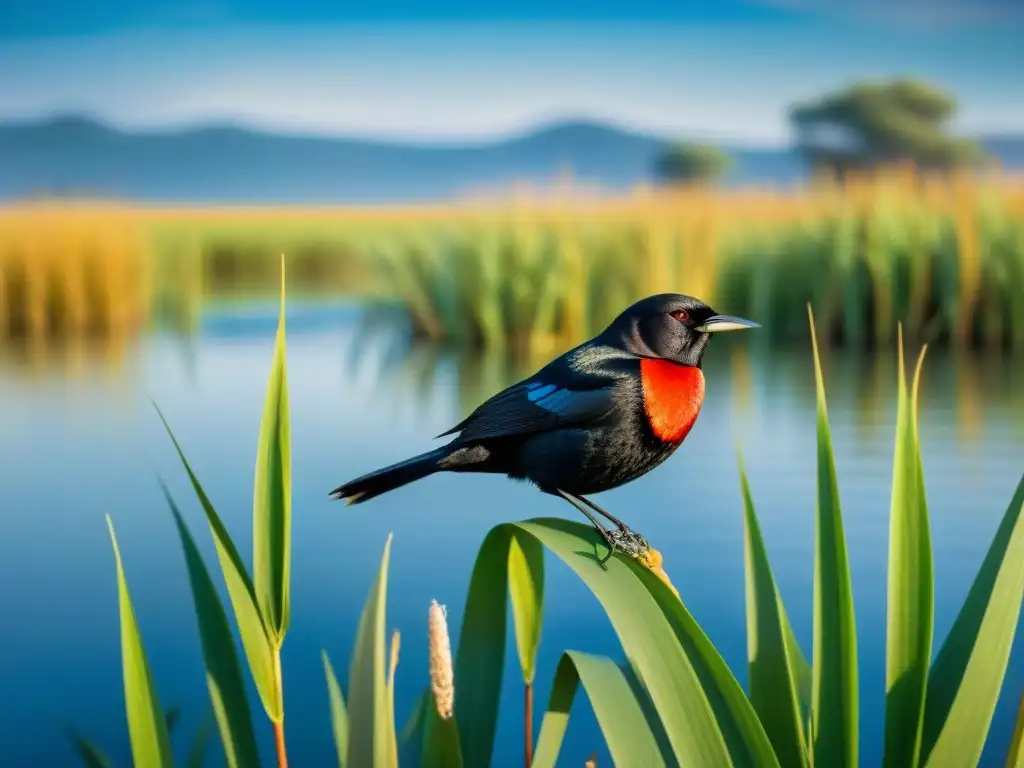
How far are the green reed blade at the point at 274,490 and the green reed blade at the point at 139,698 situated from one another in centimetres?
24

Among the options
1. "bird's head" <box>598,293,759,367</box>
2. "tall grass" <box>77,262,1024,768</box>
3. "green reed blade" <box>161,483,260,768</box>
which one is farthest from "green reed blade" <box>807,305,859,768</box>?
"green reed blade" <box>161,483,260,768</box>

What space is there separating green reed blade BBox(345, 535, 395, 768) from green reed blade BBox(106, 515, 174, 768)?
0.39m

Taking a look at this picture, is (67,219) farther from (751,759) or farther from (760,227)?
(751,759)

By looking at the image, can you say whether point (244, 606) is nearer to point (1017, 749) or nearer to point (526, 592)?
point (526, 592)

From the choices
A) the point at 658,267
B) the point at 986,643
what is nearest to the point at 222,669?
the point at 986,643

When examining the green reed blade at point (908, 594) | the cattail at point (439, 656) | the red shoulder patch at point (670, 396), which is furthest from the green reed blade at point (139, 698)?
the green reed blade at point (908, 594)

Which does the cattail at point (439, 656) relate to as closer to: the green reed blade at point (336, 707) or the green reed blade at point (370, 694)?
the green reed blade at point (370, 694)

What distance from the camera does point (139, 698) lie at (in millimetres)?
1785

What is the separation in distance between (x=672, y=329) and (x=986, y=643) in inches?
29.2

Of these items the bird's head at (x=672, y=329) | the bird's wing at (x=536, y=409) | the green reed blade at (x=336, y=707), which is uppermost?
the bird's head at (x=672, y=329)

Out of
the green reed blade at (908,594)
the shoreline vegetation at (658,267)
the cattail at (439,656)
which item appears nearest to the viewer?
the cattail at (439,656)

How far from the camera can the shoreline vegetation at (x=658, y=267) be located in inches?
387

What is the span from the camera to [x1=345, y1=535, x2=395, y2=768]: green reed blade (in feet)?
4.87

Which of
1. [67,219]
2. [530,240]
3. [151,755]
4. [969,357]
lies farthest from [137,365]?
[151,755]
